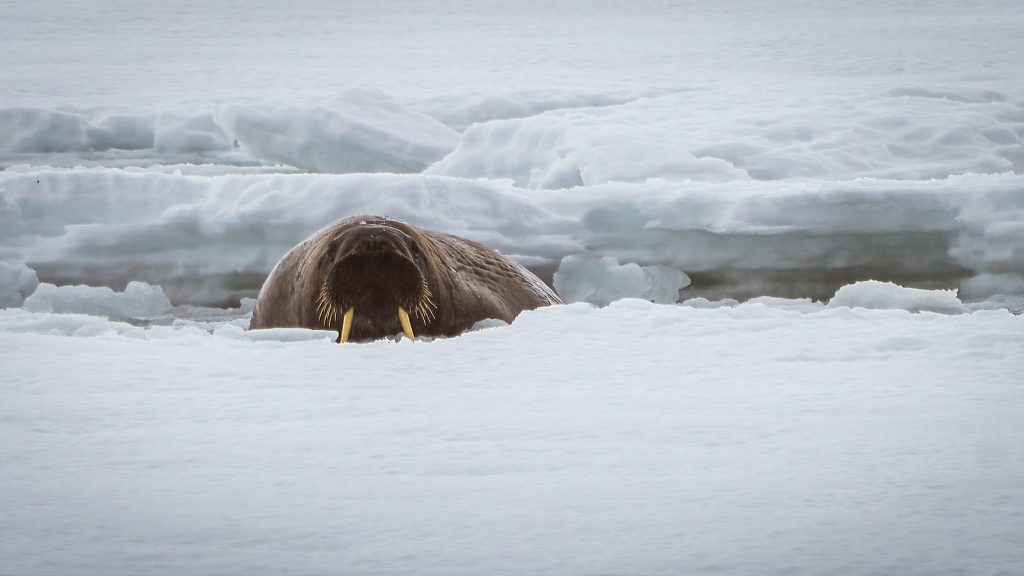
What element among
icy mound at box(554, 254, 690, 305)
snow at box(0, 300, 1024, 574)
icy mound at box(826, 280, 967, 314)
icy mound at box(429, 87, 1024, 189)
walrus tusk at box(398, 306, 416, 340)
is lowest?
icy mound at box(554, 254, 690, 305)

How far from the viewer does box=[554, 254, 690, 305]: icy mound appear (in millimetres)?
6848

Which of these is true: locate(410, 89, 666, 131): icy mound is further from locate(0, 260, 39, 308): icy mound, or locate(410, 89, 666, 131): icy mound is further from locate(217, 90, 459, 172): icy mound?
locate(0, 260, 39, 308): icy mound

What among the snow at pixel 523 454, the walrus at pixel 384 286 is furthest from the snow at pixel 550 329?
the walrus at pixel 384 286

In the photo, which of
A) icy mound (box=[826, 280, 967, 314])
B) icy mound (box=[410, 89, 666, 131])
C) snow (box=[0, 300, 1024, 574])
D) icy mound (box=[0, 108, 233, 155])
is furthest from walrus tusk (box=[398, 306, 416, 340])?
icy mound (box=[0, 108, 233, 155])

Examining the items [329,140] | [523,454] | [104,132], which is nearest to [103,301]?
[523,454]

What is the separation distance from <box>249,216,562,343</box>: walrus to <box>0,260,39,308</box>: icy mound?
87.1 inches

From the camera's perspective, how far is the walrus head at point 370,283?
403cm

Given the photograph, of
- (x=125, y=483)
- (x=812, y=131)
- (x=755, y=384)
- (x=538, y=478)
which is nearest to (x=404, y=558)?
(x=538, y=478)

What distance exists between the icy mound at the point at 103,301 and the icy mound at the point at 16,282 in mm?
334

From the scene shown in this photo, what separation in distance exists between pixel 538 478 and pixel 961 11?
24004mm

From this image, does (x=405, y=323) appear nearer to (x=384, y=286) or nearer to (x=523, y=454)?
(x=384, y=286)

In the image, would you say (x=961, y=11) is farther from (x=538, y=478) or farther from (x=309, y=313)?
(x=538, y=478)

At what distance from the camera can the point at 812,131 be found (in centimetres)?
1083

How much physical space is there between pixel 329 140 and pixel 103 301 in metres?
5.46
